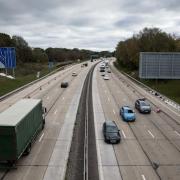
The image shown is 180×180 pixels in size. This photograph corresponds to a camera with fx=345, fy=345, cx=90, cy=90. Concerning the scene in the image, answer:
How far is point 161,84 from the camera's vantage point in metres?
77.6

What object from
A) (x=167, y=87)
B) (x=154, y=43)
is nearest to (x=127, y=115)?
(x=167, y=87)

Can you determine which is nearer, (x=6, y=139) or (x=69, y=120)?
(x=6, y=139)

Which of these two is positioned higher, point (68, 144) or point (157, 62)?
point (157, 62)

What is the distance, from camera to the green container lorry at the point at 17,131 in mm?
22047

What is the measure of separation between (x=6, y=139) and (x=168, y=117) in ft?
82.3

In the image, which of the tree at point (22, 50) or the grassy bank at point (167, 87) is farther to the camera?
the tree at point (22, 50)

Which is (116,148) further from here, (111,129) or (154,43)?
(154,43)

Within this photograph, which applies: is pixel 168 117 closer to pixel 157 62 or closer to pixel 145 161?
pixel 157 62

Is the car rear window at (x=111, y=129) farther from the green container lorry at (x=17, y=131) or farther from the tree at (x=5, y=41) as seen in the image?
the tree at (x=5, y=41)

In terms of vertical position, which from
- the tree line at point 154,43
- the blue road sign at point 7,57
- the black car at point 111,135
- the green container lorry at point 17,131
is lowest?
the black car at point 111,135

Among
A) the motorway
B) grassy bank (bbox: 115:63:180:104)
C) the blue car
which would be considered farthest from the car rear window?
grassy bank (bbox: 115:63:180:104)

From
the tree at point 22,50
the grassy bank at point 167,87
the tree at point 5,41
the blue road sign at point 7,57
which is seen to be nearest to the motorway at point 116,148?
the grassy bank at point 167,87

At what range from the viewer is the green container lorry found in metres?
22.0

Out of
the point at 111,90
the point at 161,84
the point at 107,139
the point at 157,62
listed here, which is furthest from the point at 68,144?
the point at 161,84
